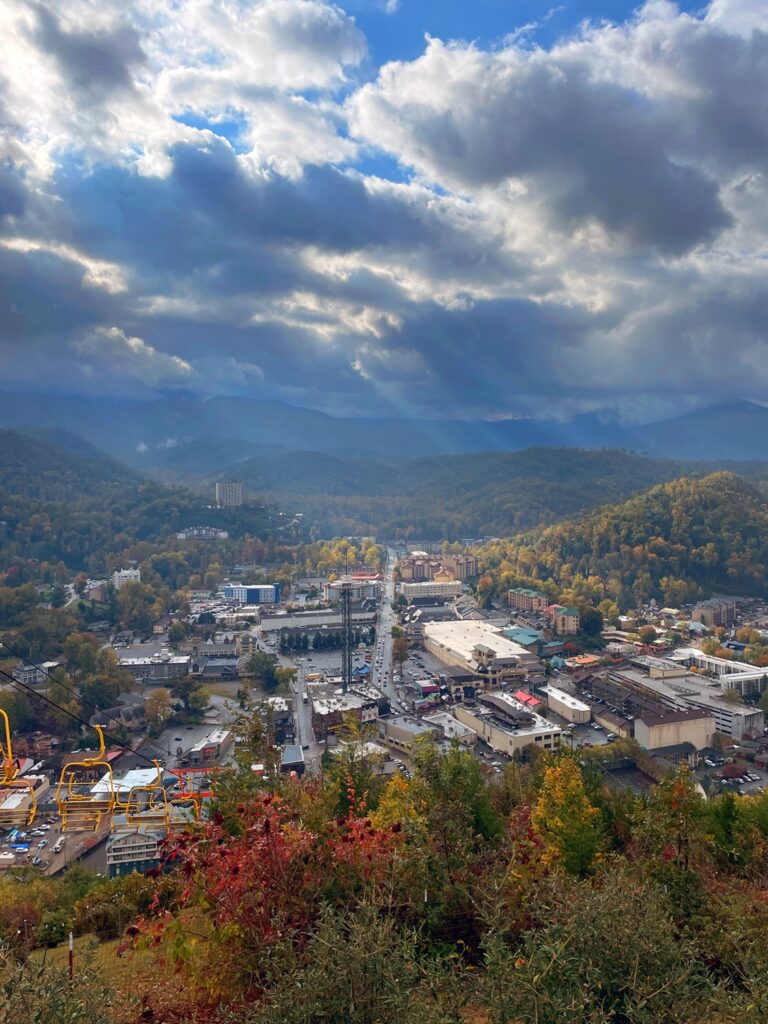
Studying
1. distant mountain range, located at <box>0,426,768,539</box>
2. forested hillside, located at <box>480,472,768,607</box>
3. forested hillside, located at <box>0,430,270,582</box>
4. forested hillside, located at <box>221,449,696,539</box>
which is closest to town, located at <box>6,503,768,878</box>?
forested hillside, located at <box>480,472,768,607</box>

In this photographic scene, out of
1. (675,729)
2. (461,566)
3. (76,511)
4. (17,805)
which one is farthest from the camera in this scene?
(76,511)

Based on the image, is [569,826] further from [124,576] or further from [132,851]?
[124,576]

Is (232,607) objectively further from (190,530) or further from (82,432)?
(82,432)

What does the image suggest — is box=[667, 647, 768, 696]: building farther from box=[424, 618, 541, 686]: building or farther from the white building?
the white building

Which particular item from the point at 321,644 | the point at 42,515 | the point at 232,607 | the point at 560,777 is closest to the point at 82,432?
the point at 42,515

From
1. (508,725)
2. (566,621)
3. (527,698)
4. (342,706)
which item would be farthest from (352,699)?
(566,621)

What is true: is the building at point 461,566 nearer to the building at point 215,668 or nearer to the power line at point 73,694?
the building at point 215,668

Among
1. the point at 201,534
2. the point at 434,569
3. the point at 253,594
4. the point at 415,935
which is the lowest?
the point at 253,594

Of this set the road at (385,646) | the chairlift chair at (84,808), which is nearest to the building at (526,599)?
the road at (385,646)
